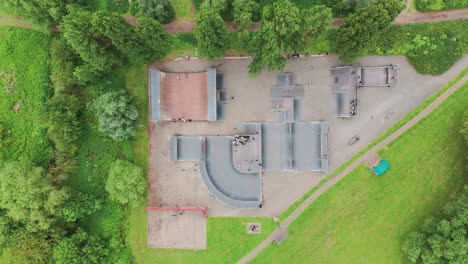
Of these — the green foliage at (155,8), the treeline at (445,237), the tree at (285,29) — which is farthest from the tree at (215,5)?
the treeline at (445,237)

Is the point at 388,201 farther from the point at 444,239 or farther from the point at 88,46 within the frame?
the point at 88,46

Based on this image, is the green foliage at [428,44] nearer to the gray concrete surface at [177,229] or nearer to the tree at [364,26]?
the tree at [364,26]

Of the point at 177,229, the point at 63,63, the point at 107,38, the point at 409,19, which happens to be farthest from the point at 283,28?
the point at 177,229

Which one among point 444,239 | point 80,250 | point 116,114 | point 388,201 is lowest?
point 80,250

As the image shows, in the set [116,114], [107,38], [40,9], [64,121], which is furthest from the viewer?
[64,121]

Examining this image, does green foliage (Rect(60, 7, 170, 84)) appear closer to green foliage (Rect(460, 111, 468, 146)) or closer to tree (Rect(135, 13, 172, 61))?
tree (Rect(135, 13, 172, 61))

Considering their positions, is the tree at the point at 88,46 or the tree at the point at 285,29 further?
the tree at the point at 88,46

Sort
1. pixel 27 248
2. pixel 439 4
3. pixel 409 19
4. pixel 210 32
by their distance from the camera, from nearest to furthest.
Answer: pixel 210 32 → pixel 27 248 → pixel 439 4 → pixel 409 19
